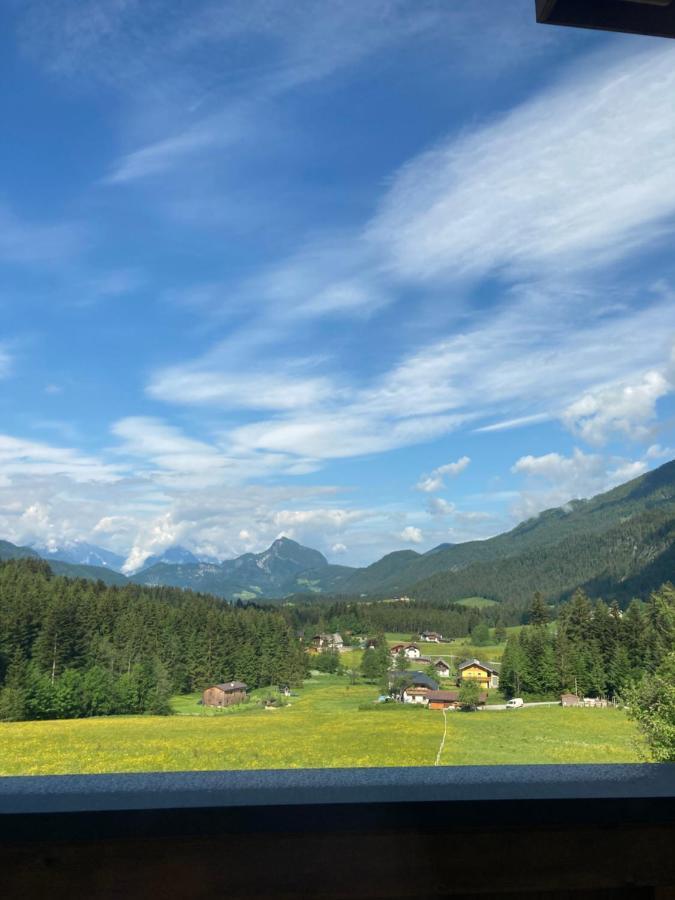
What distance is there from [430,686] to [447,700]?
0.74m

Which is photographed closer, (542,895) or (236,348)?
(542,895)

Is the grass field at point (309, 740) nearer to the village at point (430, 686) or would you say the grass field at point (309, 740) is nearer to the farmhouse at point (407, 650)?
the village at point (430, 686)

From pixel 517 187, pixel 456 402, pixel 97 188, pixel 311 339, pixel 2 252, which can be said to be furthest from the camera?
pixel 456 402

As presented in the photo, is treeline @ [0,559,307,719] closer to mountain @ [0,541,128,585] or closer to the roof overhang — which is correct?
mountain @ [0,541,128,585]

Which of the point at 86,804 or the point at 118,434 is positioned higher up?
the point at 118,434

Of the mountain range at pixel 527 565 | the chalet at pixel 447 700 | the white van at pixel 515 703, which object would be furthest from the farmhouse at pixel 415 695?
the mountain range at pixel 527 565

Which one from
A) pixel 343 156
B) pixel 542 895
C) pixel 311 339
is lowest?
pixel 542 895

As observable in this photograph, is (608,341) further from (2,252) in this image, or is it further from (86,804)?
(86,804)

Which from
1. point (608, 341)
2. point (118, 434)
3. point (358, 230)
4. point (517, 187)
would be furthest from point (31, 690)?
point (118, 434)

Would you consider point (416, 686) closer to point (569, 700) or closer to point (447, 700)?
point (447, 700)

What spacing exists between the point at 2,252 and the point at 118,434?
19294 millimetres

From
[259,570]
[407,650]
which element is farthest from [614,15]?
[259,570]

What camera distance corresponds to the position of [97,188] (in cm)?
1162

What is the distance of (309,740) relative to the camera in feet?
27.0
